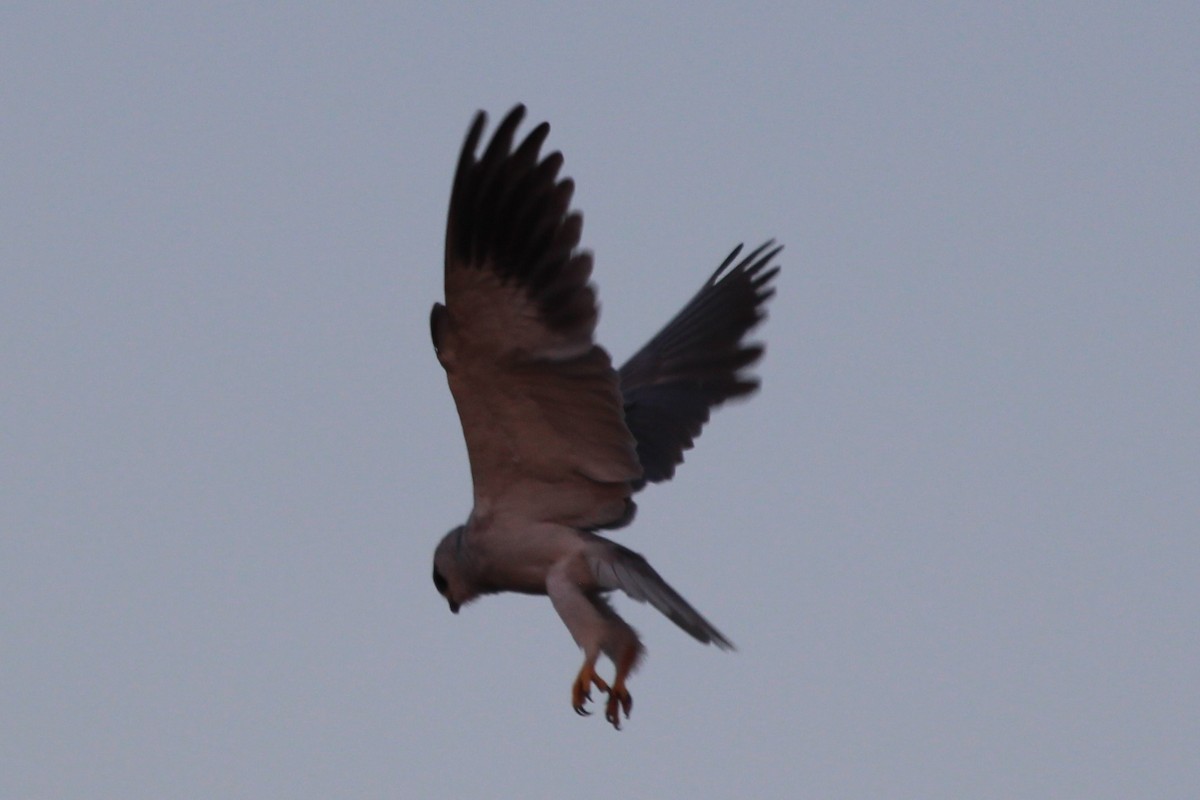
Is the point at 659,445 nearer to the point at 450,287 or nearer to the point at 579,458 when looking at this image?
the point at 579,458

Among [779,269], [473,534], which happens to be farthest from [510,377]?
[779,269]

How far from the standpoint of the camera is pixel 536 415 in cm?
947

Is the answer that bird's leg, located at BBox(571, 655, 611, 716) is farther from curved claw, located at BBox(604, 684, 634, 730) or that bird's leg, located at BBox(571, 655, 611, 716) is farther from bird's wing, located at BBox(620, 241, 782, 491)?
bird's wing, located at BBox(620, 241, 782, 491)

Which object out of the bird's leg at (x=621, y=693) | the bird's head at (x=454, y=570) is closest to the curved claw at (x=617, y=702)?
the bird's leg at (x=621, y=693)

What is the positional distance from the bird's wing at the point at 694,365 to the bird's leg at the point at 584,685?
2.29 m

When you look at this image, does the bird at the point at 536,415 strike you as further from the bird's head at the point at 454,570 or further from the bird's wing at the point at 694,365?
the bird's wing at the point at 694,365

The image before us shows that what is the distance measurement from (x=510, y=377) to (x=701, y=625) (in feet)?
5.28

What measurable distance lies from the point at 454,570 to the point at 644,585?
1.39 meters

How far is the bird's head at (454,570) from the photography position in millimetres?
10000

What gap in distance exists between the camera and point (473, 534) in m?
9.89

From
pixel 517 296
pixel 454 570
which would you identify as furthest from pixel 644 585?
pixel 517 296

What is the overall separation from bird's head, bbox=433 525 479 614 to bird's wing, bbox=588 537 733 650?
0.82 meters

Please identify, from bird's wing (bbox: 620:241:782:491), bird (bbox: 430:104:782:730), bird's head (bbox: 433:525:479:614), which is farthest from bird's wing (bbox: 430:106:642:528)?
bird's wing (bbox: 620:241:782:491)

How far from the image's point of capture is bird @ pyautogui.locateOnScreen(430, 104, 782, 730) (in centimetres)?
908
